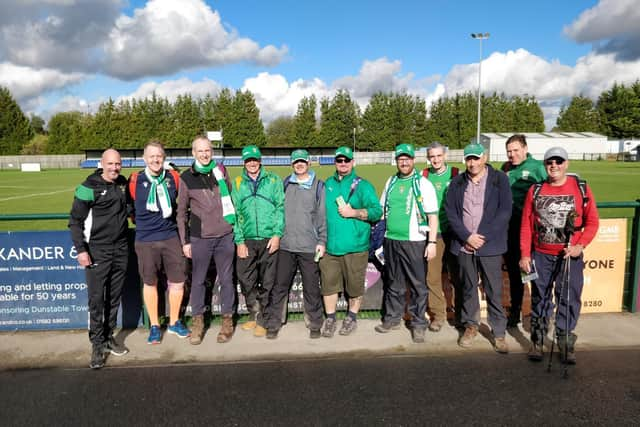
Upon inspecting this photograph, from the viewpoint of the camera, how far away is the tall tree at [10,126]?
209 ft

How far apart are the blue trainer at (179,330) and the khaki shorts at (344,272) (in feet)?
5.13

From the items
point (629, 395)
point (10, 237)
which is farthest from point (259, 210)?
point (629, 395)

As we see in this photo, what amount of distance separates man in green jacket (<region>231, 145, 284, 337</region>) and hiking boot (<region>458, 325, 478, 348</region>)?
82.3 inches

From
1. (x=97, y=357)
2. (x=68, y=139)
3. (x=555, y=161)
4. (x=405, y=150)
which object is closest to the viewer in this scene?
(x=555, y=161)

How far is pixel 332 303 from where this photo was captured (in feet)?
15.8

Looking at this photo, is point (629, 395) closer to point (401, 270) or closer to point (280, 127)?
point (401, 270)

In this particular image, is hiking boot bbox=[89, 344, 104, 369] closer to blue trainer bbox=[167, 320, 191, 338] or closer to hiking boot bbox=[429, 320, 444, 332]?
blue trainer bbox=[167, 320, 191, 338]

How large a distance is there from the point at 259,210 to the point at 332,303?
1325 mm

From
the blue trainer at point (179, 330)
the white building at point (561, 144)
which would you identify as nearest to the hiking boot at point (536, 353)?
the blue trainer at point (179, 330)

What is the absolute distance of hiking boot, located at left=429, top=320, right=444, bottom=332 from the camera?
15.8ft

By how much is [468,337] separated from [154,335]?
329cm

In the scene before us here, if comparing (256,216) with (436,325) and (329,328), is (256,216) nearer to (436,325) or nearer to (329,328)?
(329,328)

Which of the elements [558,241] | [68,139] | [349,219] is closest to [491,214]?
[558,241]

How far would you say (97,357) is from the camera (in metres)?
4.02
